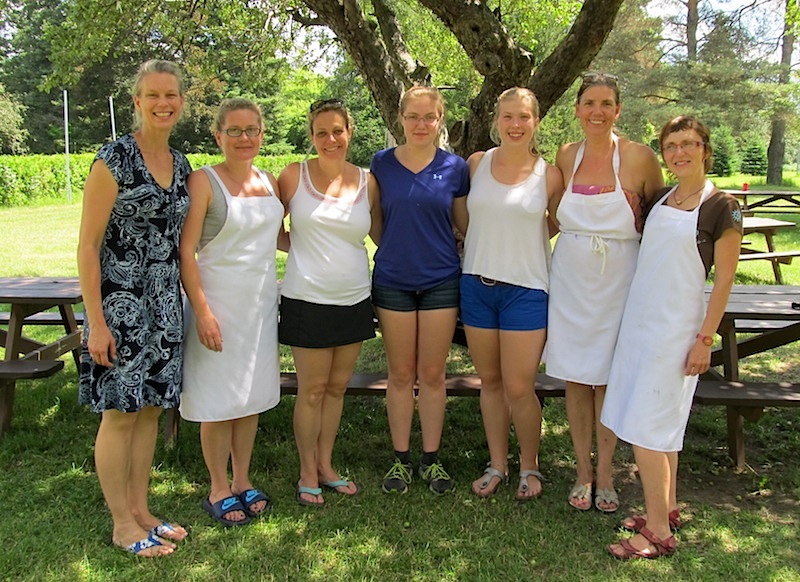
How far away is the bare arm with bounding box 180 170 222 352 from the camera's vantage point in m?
2.80

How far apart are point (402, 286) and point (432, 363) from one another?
430 millimetres

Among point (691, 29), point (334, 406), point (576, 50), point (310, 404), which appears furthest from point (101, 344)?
point (691, 29)

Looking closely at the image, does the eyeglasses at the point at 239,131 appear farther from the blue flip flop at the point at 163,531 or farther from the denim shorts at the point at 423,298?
the blue flip flop at the point at 163,531

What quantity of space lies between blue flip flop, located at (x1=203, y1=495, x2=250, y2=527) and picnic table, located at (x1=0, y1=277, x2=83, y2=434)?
1459 mm

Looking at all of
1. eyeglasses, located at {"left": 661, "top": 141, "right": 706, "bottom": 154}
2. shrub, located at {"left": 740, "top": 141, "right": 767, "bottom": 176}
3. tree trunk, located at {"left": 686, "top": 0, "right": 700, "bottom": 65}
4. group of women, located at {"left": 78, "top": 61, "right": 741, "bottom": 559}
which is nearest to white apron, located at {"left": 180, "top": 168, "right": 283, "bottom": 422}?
group of women, located at {"left": 78, "top": 61, "right": 741, "bottom": 559}

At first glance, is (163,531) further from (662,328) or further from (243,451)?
(662,328)

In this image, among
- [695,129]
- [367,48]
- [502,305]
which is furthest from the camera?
[367,48]

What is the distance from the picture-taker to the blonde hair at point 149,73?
105 inches

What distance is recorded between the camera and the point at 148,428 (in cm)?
293

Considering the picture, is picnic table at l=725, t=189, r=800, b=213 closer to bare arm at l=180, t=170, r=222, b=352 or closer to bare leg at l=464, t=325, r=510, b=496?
bare leg at l=464, t=325, r=510, b=496

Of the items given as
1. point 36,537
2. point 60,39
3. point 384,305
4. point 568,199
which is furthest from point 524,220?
point 60,39

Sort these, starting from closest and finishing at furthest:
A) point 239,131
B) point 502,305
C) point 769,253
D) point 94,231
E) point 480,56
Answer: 1. point 94,231
2. point 239,131
3. point 502,305
4. point 480,56
5. point 769,253

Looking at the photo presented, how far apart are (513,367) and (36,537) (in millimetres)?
2299

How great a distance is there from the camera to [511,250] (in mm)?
3094
